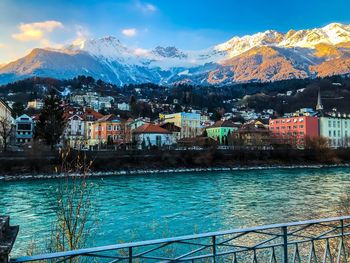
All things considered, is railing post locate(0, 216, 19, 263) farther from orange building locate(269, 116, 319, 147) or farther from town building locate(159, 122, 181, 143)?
town building locate(159, 122, 181, 143)

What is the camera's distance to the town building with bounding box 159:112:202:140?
4070 inches

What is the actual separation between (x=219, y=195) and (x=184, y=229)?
39.9ft

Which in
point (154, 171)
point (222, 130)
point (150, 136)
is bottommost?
point (154, 171)

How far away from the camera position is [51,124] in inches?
2295

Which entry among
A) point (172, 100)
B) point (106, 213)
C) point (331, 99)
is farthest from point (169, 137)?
point (331, 99)

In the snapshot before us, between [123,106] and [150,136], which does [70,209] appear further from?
[123,106]

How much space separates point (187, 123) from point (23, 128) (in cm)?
4315

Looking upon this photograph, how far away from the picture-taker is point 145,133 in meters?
77.8

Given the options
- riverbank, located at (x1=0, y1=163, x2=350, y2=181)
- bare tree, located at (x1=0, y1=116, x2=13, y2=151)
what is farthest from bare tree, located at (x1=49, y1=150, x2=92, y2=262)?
bare tree, located at (x1=0, y1=116, x2=13, y2=151)

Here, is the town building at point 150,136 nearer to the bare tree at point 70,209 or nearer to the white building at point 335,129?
the white building at point 335,129

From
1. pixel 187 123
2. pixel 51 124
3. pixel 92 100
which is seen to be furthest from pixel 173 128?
pixel 92 100

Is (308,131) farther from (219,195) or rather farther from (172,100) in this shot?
(172,100)

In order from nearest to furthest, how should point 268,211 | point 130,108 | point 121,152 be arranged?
point 268,211
point 121,152
point 130,108

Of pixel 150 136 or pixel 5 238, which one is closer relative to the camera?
pixel 5 238
